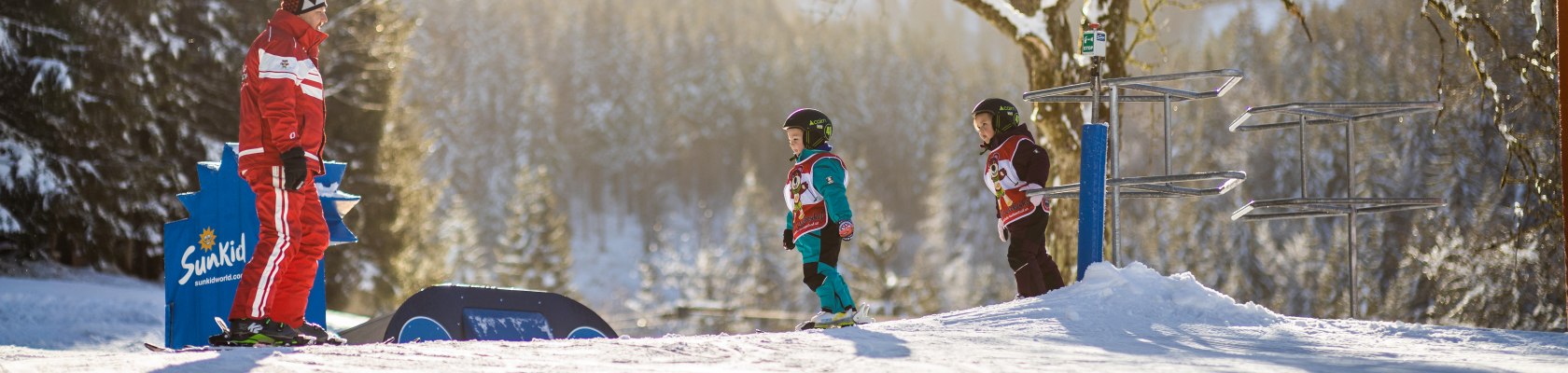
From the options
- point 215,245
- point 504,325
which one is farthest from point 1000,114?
point 215,245

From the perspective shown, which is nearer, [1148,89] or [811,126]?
[1148,89]

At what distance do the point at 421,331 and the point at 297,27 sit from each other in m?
1.80

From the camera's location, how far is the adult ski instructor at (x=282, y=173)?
664 centimetres

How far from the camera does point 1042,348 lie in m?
5.68

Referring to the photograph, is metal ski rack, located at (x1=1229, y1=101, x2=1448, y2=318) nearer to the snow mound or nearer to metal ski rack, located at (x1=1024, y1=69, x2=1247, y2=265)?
metal ski rack, located at (x1=1024, y1=69, x2=1247, y2=265)

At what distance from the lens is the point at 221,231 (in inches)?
328

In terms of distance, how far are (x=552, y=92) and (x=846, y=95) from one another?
2451 centimetres

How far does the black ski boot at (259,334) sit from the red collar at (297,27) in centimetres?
130

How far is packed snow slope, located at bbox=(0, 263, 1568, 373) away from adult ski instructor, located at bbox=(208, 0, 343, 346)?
0.84 m

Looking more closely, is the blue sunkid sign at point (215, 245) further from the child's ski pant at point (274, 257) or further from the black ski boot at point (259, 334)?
the black ski boot at point (259, 334)

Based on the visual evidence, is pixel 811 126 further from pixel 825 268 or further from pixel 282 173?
pixel 282 173

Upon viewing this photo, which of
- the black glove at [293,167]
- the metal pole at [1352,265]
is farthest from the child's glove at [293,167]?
the metal pole at [1352,265]

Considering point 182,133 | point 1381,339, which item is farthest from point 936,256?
point 1381,339

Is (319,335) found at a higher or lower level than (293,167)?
lower
